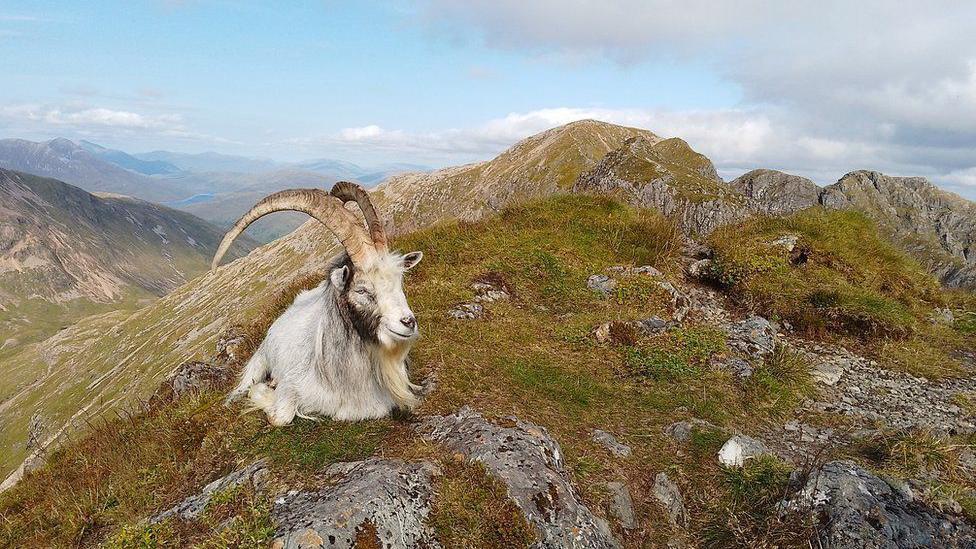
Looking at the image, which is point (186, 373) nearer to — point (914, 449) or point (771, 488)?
point (771, 488)

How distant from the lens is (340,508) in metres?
5.09

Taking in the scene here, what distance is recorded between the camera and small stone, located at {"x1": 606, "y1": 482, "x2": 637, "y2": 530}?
632 centimetres

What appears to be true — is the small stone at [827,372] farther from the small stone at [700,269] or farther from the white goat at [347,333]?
the white goat at [347,333]

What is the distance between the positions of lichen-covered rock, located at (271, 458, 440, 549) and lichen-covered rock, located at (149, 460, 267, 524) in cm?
68

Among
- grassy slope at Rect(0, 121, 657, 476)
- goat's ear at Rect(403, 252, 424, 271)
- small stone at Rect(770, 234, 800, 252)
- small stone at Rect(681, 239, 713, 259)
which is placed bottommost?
grassy slope at Rect(0, 121, 657, 476)

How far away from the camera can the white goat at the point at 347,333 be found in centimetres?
698

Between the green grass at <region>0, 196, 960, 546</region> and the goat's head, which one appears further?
the goat's head

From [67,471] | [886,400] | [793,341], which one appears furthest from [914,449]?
[67,471]

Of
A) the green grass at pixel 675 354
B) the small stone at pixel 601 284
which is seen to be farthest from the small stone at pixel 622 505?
the small stone at pixel 601 284

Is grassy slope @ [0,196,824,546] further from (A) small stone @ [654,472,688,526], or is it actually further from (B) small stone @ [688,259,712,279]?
(B) small stone @ [688,259,712,279]

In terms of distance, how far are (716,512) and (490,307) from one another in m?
6.79

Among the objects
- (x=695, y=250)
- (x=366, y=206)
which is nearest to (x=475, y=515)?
(x=366, y=206)

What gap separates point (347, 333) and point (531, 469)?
10.8 ft

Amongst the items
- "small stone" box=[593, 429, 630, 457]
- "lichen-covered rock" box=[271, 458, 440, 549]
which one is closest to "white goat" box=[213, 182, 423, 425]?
"lichen-covered rock" box=[271, 458, 440, 549]
